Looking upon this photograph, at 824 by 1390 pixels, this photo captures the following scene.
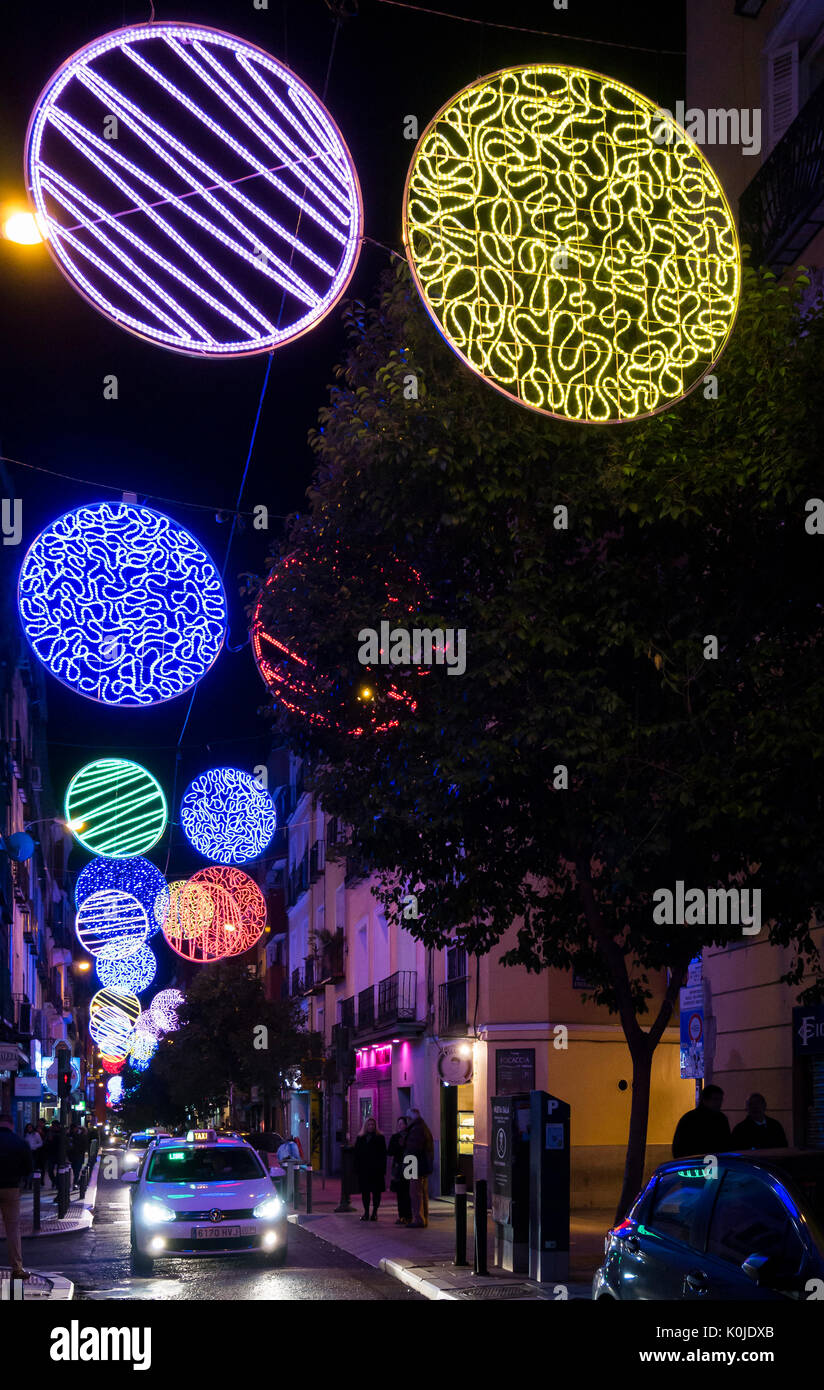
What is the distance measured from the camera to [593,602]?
47.1 feet

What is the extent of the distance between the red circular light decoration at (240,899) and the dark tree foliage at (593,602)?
615 inches

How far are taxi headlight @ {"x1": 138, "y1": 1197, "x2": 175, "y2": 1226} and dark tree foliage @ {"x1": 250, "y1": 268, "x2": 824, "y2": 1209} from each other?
4.82m

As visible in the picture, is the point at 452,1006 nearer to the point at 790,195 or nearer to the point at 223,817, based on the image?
the point at 223,817

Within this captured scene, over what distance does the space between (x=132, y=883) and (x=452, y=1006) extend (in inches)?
278

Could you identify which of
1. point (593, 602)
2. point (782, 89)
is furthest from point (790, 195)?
point (593, 602)

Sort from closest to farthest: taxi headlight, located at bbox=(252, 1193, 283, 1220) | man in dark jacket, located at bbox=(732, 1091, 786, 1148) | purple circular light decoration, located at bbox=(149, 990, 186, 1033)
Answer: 1. man in dark jacket, located at bbox=(732, 1091, 786, 1148)
2. taxi headlight, located at bbox=(252, 1193, 283, 1220)
3. purple circular light decoration, located at bbox=(149, 990, 186, 1033)

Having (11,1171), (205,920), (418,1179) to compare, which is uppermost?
(205,920)

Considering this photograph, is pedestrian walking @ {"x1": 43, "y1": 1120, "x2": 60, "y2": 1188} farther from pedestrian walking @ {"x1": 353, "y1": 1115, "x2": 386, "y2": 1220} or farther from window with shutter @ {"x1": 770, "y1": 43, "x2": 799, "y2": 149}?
window with shutter @ {"x1": 770, "y1": 43, "x2": 799, "y2": 149}

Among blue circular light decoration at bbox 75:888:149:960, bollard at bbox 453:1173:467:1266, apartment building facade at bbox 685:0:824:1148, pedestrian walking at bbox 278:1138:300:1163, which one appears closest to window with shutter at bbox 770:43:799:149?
apartment building facade at bbox 685:0:824:1148

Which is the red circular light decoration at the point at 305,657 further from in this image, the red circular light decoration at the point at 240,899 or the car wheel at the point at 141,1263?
the red circular light decoration at the point at 240,899

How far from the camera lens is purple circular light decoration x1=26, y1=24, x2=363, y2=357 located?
866 centimetres

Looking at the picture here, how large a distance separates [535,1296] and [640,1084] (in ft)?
8.82

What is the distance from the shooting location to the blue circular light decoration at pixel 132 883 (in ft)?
102
